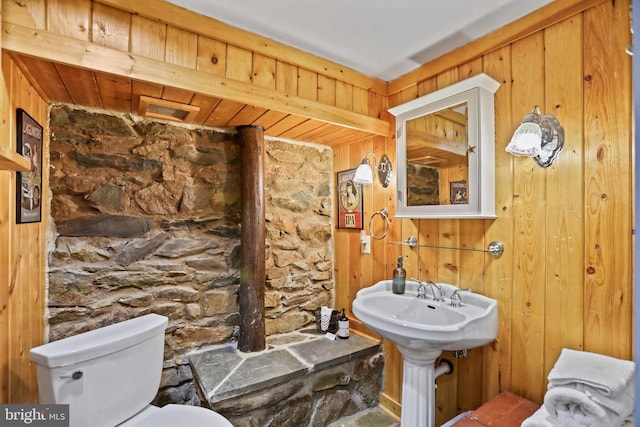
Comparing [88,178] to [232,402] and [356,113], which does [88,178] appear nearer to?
[232,402]

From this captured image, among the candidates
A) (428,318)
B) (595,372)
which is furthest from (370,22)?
(595,372)

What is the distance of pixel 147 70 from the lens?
133 centimetres

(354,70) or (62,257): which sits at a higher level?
(354,70)

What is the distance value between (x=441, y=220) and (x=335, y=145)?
3.54 ft

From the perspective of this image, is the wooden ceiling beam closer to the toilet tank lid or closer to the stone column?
the stone column

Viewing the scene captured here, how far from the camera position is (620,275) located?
1188mm

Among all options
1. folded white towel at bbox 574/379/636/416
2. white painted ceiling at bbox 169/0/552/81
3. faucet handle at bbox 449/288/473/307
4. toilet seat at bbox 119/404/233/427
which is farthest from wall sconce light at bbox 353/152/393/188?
toilet seat at bbox 119/404/233/427

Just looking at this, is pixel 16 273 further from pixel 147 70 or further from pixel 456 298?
pixel 456 298

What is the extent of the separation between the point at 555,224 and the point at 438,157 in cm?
64

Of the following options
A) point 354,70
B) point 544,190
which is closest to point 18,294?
point 354,70

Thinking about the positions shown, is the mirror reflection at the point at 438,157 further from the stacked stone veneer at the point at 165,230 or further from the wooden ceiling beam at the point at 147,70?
the stacked stone veneer at the point at 165,230

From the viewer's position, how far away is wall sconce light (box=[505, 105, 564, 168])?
1308 mm

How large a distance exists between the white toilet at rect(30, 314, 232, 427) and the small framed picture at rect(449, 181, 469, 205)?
1.51m

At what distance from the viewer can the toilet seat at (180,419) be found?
1.34m
